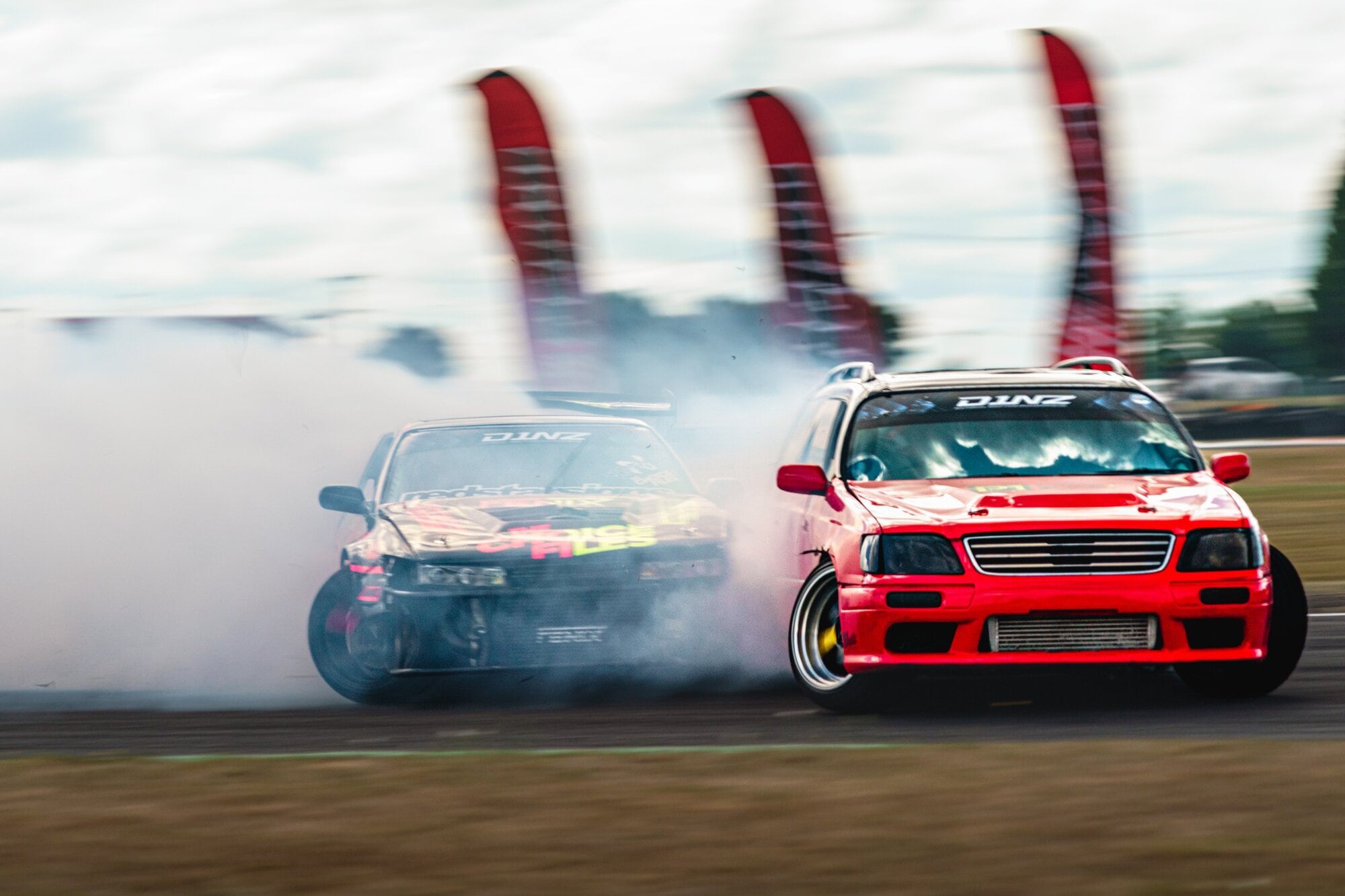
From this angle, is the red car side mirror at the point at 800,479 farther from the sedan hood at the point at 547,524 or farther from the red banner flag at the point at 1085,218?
the red banner flag at the point at 1085,218

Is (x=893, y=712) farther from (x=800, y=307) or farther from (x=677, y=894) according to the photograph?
(x=800, y=307)

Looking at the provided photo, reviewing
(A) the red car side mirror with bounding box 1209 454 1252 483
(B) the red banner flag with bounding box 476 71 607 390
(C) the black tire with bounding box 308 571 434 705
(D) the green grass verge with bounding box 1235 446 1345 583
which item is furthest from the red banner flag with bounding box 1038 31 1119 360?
(C) the black tire with bounding box 308 571 434 705

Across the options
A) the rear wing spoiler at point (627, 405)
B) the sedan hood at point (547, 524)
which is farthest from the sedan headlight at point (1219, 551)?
the rear wing spoiler at point (627, 405)

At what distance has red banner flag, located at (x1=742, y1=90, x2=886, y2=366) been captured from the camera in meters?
21.1

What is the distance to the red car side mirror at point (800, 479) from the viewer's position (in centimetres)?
878

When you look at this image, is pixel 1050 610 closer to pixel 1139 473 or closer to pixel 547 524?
pixel 1139 473

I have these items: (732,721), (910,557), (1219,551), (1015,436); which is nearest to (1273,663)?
(1219,551)

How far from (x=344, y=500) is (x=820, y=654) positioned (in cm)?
273

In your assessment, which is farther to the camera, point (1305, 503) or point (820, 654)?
point (1305, 503)

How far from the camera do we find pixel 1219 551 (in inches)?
310

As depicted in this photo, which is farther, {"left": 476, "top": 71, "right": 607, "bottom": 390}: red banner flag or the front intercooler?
{"left": 476, "top": 71, "right": 607, "bottom": 390}: red banner flag

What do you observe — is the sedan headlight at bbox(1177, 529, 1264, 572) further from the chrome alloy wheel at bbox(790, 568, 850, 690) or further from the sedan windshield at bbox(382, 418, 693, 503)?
the sedan windshield at bbox(382, 418, 693, 503)

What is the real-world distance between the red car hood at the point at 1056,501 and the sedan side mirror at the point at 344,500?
2682 millimetres

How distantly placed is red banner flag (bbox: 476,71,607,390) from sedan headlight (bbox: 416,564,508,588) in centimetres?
1104
